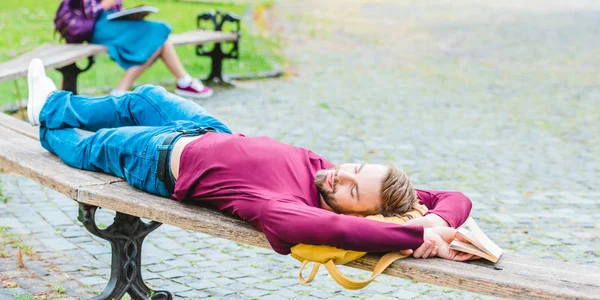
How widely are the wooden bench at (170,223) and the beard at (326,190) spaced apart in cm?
35

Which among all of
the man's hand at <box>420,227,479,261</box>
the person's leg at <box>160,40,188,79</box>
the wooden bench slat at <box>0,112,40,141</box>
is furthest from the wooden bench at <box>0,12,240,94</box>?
the man's hand at <box>420,227,479,261</box>

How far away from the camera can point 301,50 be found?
45.4 ft

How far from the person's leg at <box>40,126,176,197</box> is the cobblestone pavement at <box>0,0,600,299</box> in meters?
0.64

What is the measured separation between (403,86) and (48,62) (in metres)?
5.13

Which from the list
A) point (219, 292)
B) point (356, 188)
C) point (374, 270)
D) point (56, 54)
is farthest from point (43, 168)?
point (56, 54)

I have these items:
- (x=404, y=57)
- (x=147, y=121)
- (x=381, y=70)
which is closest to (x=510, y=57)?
(x=404, y=57)

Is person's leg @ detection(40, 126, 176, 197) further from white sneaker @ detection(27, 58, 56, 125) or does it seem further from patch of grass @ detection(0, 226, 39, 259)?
patch of grass @ detection(0, 226, 39, 259)

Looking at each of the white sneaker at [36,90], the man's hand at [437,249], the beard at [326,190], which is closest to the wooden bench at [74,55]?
the white sneaker at [36,90]

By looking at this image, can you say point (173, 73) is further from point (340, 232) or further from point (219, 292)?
point (340, 232)

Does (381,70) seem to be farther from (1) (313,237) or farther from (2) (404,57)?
(1) (313,237)

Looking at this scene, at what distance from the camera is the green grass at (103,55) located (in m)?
9.75

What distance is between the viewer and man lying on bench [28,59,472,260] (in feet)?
9.70

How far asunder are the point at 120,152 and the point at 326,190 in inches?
45.4

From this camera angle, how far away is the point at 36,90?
183 inches
